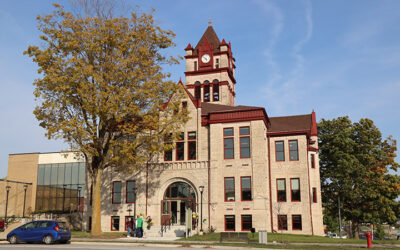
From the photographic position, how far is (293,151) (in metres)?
35.2

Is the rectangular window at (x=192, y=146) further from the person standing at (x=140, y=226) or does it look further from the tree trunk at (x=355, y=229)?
the tree trunk at (x=355, y=229)

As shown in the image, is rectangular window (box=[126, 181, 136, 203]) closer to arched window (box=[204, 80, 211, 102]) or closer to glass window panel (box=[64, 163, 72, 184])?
arched window (box=[204, 80, 211, 102])

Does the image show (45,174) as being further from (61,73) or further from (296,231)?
(296,231)

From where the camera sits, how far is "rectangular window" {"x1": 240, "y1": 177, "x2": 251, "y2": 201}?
33.2 metres

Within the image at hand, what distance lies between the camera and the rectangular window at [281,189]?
34.6 m

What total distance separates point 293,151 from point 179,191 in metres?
11.5

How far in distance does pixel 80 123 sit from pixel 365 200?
1233 inches

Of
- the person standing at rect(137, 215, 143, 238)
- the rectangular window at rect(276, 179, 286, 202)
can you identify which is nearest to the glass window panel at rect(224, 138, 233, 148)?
the rectangular window at rect(276, 179, 286, 202)

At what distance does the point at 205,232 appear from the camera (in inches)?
1254

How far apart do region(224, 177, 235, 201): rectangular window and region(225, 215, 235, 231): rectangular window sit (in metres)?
1.59

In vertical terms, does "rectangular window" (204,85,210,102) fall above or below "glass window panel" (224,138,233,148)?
above

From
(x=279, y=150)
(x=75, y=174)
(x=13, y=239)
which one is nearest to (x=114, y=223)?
(x=13, y=239)

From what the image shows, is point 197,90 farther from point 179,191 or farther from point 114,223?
point 114,223

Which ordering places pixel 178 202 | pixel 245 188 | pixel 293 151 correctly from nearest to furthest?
pixel 245 188 → pixel 178 202 → pixel 293 151
